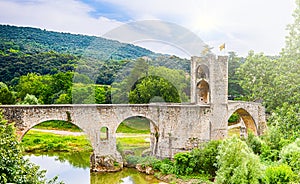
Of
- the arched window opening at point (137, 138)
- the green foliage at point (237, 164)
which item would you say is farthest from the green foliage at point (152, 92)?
the green foliage at point (237, 164)

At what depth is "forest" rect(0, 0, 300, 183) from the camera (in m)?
11.3

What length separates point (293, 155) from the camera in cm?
1207

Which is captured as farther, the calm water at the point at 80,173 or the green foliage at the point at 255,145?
the calm water at the point at 80,173

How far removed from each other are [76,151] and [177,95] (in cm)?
1203

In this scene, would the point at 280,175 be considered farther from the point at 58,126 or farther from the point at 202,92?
the point at 58,126

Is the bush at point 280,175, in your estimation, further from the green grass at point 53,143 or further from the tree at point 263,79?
the green grass at point 53,143

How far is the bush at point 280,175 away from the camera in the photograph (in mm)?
11000

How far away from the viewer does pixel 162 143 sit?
2050 centimetres

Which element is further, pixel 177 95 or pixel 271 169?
pixel 177 95

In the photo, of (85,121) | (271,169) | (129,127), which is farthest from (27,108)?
(129,127)

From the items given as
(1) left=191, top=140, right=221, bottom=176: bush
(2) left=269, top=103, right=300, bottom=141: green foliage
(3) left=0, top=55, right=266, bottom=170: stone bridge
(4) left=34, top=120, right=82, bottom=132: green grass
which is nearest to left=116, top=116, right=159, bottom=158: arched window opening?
(3) left=0, top=55, right=266, bottom=170: stone bridge

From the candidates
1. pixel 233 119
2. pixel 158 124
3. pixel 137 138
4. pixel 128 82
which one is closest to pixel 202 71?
pixel 158 124

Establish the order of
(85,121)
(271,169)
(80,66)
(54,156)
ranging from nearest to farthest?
(271,169) → (85,121) → (54,156) → (80,66)

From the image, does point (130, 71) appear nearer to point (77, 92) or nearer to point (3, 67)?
point (77, 92)
